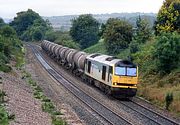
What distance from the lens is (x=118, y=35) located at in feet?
219

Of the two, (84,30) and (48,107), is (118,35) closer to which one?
(48,107)

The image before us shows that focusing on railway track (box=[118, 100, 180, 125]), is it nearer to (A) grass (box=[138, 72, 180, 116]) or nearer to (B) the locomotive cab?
(B) the locomotive cab

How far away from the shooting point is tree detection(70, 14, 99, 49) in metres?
110

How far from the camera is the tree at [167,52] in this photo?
3978 centimetres

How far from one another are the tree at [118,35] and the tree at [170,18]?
513 inches

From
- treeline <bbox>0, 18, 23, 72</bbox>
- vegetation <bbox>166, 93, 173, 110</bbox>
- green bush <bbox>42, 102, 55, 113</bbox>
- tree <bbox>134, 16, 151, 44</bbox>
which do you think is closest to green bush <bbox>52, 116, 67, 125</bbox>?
green bush <bbox>42, 102, 55, 113</bbox>

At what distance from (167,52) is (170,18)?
43.8 feet

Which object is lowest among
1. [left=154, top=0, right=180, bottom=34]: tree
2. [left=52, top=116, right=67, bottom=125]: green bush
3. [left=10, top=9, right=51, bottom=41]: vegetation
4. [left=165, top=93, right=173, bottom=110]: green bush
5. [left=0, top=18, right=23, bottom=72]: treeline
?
[left=10, top=9, right=51, bottom=41]: vegetation

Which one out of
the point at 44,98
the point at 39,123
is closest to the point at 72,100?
the point at 44,98

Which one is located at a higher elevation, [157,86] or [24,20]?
[157,86]

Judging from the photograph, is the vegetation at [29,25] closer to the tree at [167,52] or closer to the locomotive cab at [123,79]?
the tree at [167,52]

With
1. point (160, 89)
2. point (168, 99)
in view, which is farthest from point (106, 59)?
point (168, 99)

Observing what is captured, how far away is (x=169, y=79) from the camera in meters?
39.3

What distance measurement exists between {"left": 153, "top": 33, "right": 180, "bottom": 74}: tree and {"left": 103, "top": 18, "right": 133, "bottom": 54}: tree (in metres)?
25.5
